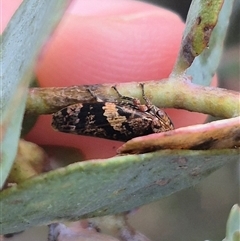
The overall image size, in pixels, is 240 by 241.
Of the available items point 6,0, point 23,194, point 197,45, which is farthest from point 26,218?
point 6,0

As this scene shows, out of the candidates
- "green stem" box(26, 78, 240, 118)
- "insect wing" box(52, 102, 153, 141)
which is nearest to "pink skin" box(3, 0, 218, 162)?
"insect wing" box(52, 102, 153, 141)

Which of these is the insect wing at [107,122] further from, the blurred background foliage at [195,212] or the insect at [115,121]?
the blurred background foliage at [195,212]

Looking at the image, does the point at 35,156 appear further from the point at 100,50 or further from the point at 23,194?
the point at 100,50

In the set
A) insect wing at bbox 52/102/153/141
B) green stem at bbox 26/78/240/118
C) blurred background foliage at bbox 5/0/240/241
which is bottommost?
blurred background foliage at bbox 5/0/240/241

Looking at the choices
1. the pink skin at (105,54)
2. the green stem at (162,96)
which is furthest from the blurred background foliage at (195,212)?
the green stem at (162,96)

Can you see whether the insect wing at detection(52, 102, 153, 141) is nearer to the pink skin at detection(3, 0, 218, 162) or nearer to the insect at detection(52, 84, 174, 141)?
the insect at detection(52, 84, 174, 141)

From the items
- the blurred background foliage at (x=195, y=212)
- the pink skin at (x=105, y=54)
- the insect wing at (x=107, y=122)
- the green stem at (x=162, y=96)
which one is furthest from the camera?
the blurred background foliage at (x=195, y=212)

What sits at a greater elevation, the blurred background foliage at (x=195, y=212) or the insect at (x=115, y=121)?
the insect at (x=115, y=121)

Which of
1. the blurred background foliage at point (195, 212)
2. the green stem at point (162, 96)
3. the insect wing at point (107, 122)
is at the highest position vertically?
the green stem at point (162, 96)
